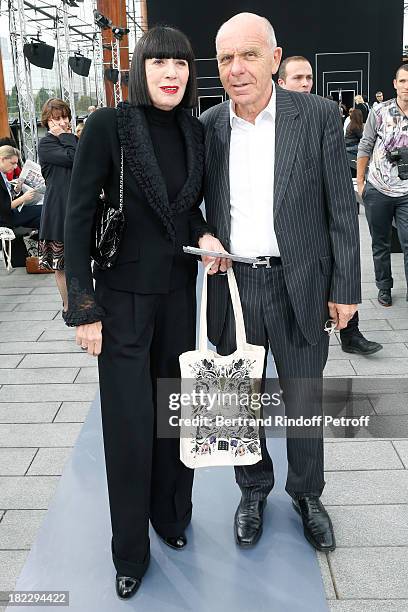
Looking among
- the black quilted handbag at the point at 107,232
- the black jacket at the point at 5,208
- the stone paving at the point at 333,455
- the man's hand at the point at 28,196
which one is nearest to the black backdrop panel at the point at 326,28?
the man's hand at the point at 28,196

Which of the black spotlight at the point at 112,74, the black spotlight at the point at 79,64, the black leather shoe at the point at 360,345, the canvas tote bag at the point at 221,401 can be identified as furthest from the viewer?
the black spotlight at the point at 112,74

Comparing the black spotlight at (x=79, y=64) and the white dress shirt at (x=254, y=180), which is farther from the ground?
the black spotlight at (x=79, y=64)

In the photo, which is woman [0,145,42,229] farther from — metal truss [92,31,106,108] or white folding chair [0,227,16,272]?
metal truss [92,31,106,108]

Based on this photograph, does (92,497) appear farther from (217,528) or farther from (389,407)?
(389,407)

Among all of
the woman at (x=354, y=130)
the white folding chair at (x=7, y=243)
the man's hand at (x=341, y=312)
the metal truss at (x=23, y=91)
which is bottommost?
the white folding chair at (x=7, y=243)

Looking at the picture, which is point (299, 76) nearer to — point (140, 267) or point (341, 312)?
point (341, 312)

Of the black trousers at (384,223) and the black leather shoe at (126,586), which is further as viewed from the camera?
the black trousers at (384,223)

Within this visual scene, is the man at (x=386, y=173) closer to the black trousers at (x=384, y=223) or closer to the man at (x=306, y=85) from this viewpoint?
the black trousers at (x=384, y=223)

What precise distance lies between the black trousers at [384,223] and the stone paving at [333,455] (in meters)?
0.24

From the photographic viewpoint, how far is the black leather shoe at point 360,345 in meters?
3.64

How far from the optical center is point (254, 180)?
179 cm

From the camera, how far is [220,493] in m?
2.31

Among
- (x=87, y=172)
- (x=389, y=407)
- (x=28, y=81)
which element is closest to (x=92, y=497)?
(x=87, y=172)

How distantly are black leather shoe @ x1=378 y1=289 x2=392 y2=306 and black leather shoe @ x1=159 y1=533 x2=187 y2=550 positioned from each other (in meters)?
2.86
